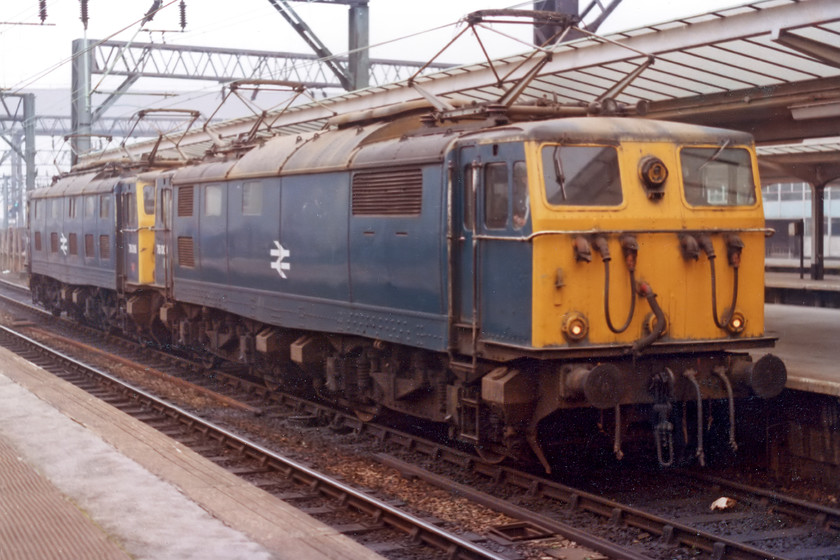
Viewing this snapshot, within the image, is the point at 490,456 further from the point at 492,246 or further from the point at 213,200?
the point at 213,200

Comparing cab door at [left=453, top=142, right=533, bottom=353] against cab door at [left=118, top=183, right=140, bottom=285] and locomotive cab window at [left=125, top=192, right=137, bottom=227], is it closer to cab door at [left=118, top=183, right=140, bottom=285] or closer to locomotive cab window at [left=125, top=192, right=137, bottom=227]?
cab door at [left=118, top=183, right=140, bottom=285]

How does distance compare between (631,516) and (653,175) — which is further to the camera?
(653,175)

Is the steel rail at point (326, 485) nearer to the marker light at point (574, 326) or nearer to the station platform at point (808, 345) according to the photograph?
the marker light at point (574, 326)

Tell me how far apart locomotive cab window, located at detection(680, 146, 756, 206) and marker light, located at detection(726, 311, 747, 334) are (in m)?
1.07

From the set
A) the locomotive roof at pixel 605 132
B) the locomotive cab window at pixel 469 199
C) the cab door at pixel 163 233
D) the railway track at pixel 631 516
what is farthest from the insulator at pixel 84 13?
the locomotive cab window at pixel 469 199

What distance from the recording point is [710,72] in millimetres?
13930

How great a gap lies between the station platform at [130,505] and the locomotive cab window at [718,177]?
15.9 ft

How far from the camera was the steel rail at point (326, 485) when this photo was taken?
8.04 metres

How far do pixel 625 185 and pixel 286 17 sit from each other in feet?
54.3

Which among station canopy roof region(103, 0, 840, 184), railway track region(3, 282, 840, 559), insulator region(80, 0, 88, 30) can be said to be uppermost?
insulator region(80, 0, 88, 30)

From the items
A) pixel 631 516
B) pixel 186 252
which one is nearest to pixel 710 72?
pixel 631 516

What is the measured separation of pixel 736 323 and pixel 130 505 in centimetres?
570

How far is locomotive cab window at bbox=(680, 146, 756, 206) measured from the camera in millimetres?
9969

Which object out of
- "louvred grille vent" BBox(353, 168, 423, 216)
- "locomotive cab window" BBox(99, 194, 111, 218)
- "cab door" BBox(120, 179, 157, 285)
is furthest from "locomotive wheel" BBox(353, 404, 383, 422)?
"locomotive cab window" BBox(99, 194, 111, 218)
